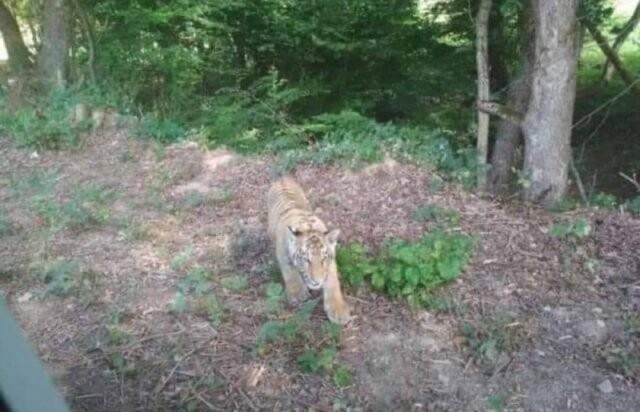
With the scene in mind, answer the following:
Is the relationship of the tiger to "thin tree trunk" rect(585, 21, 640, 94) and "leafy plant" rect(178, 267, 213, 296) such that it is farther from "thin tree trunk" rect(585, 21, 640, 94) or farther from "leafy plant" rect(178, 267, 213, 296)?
"thin tree trunk" rect(585, 21, 640, 94)

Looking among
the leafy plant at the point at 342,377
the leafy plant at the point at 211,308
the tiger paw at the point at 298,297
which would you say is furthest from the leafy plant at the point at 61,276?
the leafy plant at the point at 342,377

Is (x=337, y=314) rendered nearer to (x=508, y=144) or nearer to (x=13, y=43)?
(x=508, y=144)

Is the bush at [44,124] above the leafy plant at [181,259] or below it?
above

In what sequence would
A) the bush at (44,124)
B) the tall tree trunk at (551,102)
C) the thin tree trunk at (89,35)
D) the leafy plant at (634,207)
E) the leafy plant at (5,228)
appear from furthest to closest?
the thin tree trunk at (89,35)
the bush at (44,124)
the tall tree trunk at (551,102)
the leafy plant at (634,207)
the leafy plant at (5,228)

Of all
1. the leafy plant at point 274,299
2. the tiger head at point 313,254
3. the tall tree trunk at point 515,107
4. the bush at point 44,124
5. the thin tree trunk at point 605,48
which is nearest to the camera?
the tiger head at point 313,254

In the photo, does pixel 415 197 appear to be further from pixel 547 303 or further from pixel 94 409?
pixel 94 409

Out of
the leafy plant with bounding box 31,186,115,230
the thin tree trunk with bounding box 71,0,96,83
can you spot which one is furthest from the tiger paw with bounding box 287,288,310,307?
the thin tree trunk with bounding box 71,0,96,83

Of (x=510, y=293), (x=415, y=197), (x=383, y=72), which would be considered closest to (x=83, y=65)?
(x=383, y=72)

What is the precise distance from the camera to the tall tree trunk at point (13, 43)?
11.3 meters

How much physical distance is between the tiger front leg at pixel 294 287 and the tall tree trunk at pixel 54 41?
25.7 feet

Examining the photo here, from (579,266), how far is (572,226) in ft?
1.54

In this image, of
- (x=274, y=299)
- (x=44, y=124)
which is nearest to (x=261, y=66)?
(x=44, y=124)

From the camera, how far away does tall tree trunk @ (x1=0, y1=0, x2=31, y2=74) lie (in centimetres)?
1134

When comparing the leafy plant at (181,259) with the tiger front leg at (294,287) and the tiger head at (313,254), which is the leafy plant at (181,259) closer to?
the tiger front leg at (294,287)
